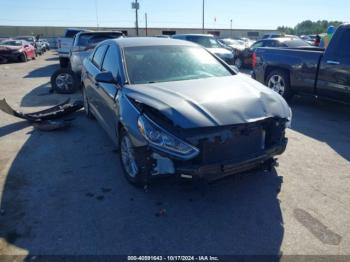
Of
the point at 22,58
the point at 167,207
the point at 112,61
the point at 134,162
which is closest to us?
the point at 167,207

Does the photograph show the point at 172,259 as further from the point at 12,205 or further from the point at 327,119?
the point at 327,119

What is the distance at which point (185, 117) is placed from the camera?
3.22 metres

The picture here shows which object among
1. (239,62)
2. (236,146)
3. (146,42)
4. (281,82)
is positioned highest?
(146,42)

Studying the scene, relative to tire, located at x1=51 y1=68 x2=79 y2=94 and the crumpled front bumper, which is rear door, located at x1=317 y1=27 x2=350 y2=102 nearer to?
the crumpled front bumper

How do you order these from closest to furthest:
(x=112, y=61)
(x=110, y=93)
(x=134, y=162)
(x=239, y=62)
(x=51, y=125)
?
(x=134, y=162) → (x=110, y=93) → (x=112, y=61) → (x=51, y=125) → (x=239, y=62)

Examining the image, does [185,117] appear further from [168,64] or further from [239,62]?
[239,62]

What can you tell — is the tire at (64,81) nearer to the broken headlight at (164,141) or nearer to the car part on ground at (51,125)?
the car part on ground at (51,125)

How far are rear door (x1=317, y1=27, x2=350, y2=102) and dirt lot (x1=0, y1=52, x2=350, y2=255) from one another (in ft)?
5.39

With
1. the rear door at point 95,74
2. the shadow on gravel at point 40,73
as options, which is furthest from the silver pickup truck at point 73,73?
the shadow on gravel at point 40,73

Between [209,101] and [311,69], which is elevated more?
[209,101]

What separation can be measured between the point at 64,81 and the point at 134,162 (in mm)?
7083

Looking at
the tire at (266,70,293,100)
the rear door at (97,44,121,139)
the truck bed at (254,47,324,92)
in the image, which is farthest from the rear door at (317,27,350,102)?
the rear door at (97,44,121,139)

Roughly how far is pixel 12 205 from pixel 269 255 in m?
2.77

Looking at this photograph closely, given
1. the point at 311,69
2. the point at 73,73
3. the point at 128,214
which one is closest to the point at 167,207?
the point at 128,214
